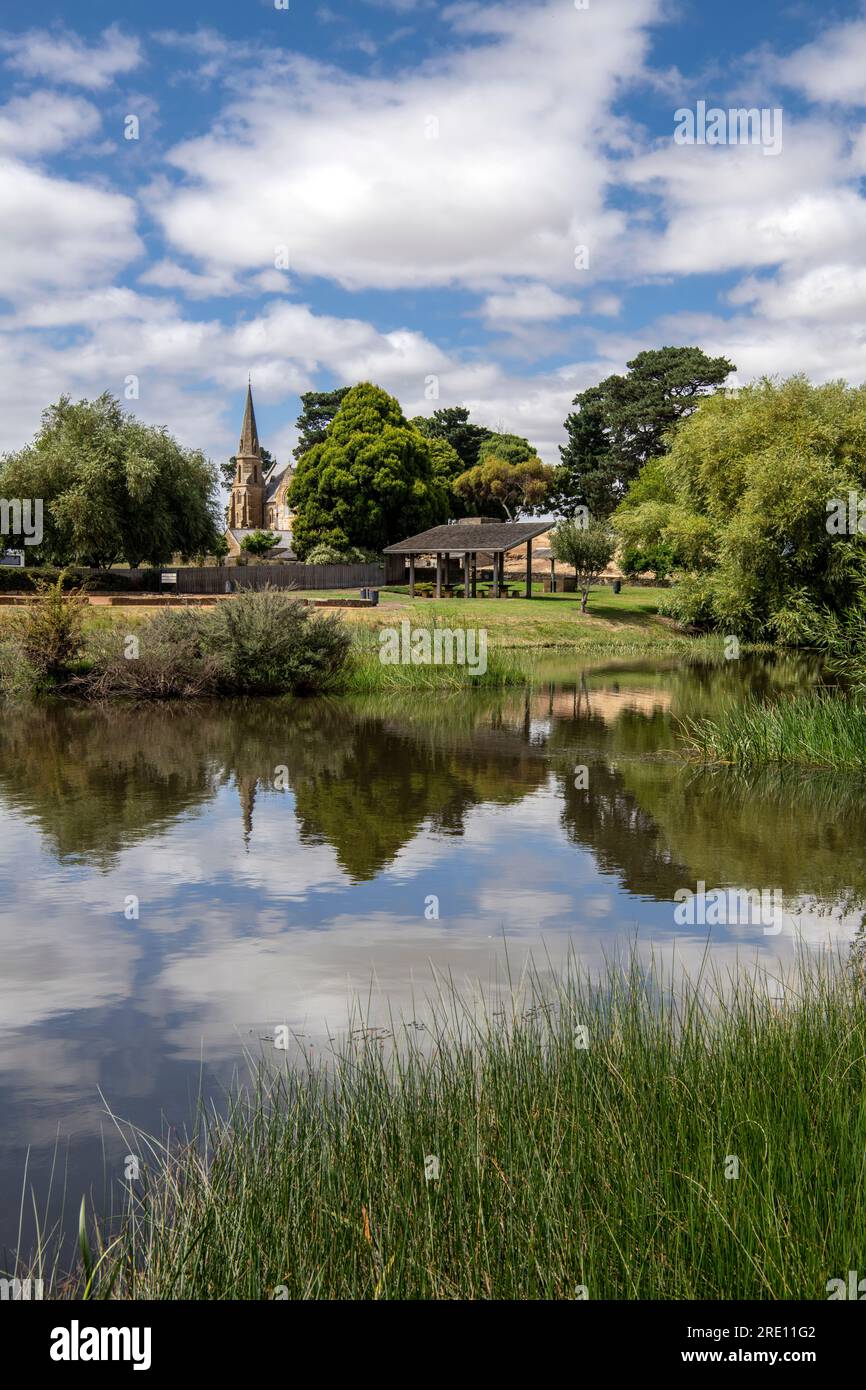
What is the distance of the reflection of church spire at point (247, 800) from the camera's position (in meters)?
13.0

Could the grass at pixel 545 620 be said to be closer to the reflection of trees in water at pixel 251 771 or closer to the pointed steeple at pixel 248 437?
the reflection of trees in water at pixel 251 771

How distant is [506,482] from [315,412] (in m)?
31.1

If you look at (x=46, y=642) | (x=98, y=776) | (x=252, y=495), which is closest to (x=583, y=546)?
(x=46, y=642)

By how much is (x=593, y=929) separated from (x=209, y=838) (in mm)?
5465

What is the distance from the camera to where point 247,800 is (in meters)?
15.2

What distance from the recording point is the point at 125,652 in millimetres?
26984

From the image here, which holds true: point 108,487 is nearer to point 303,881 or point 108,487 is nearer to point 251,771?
point 251,771

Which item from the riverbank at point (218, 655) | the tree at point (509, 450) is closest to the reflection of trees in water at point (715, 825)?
the riverbank at point (218, 655)

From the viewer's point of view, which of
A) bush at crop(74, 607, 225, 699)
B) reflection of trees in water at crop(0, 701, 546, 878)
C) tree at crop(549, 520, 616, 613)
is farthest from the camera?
tree at crop(549, 520, 616, 613)

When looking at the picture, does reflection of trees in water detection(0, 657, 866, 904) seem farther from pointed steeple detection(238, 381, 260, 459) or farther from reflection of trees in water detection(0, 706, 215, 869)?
pointed steeple detection(238, 381, 260, 459)

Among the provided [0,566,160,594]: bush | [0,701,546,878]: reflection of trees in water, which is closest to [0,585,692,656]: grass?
[0,566,160,594]: bush

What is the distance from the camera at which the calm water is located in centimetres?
665

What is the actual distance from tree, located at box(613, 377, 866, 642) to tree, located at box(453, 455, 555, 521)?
34683mm

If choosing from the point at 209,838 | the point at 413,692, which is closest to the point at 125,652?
the point at 413,692
